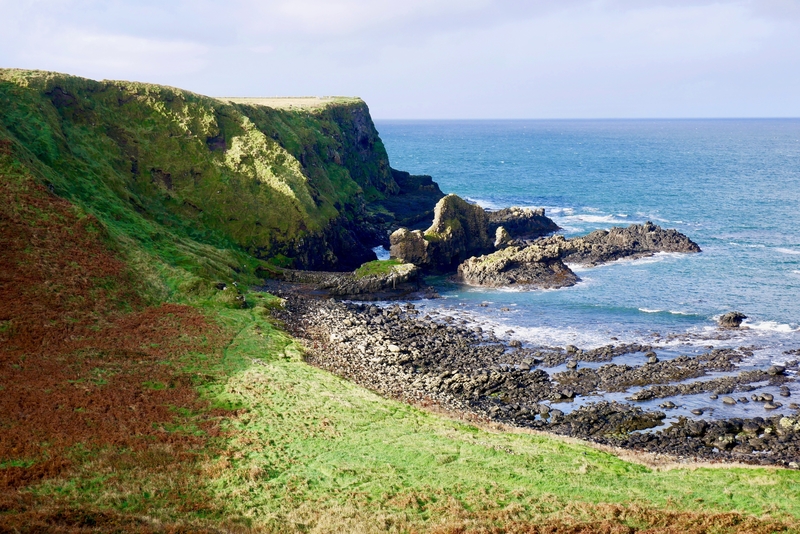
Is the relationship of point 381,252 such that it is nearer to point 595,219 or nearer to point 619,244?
point 619,244

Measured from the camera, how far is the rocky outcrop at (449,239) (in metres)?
83.4

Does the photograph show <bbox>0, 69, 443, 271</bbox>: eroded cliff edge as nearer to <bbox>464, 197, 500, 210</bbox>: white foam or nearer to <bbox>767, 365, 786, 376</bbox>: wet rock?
<bbox>464, 197, 500, 210</bbox>: white foam

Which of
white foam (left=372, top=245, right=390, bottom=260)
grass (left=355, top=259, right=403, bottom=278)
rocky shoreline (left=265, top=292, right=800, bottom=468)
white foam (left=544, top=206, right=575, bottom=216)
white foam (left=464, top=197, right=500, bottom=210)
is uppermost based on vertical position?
white foam (left=464, top=197, right=500, bottom=210)

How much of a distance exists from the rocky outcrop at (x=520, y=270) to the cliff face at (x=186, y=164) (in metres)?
17.2

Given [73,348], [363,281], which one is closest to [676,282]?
[363,281]

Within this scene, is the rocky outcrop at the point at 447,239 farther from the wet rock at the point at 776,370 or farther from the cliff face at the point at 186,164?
the wet rock at the point at 776,370

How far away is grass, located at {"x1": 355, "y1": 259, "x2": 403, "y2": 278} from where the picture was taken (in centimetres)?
7612

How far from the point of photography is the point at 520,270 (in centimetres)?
8075

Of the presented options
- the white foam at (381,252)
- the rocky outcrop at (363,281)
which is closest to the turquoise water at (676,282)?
the rocky outcrop at (363,281)

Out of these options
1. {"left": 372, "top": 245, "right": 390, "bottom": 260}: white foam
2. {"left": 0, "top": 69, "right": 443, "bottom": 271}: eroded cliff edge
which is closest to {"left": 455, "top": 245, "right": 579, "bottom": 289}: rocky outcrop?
{"left": 372, "top": 245, "right": 390, "bottom": 260}: white foam

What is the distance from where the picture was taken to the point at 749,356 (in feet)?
180

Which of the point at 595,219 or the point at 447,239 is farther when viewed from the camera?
the point at 595,219

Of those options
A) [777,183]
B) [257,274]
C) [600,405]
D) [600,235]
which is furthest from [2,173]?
[777,183]

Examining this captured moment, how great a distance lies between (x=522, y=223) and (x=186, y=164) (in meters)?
50.3
